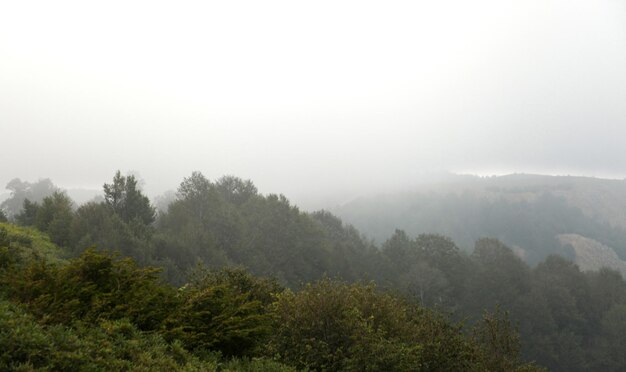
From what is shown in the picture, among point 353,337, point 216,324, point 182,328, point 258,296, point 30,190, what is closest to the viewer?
point 182,328

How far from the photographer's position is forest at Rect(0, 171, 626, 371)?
917 centimetres

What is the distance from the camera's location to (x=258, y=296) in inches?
784

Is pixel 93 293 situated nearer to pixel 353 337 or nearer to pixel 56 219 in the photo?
pixel 353 337

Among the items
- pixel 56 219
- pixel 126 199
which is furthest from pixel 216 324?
pixel 126 199

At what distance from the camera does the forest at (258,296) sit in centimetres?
917

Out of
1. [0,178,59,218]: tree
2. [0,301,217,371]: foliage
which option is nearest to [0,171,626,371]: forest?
[0,301,217,371]: foliage

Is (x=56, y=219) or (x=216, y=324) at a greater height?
(x=56, y=219)

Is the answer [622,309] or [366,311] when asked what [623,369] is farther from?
[366,311]

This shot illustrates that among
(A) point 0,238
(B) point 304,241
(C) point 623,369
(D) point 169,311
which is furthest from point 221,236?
(C) point 623,369

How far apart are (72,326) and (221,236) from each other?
4760cm

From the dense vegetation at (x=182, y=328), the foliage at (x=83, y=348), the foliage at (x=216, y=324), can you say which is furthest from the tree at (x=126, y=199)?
the foliage at (x=83, y=348)

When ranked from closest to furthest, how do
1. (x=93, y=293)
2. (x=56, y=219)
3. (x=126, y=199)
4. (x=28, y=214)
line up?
1. (x=93, y=293)
2. (x=56, y=219)
3. (x=28, y=214)
4. (x=126, y=199)

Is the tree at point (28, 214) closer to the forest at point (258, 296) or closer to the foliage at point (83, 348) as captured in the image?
the forest at point (258, 296)

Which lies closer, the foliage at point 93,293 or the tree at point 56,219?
the foliage at point 93,293
